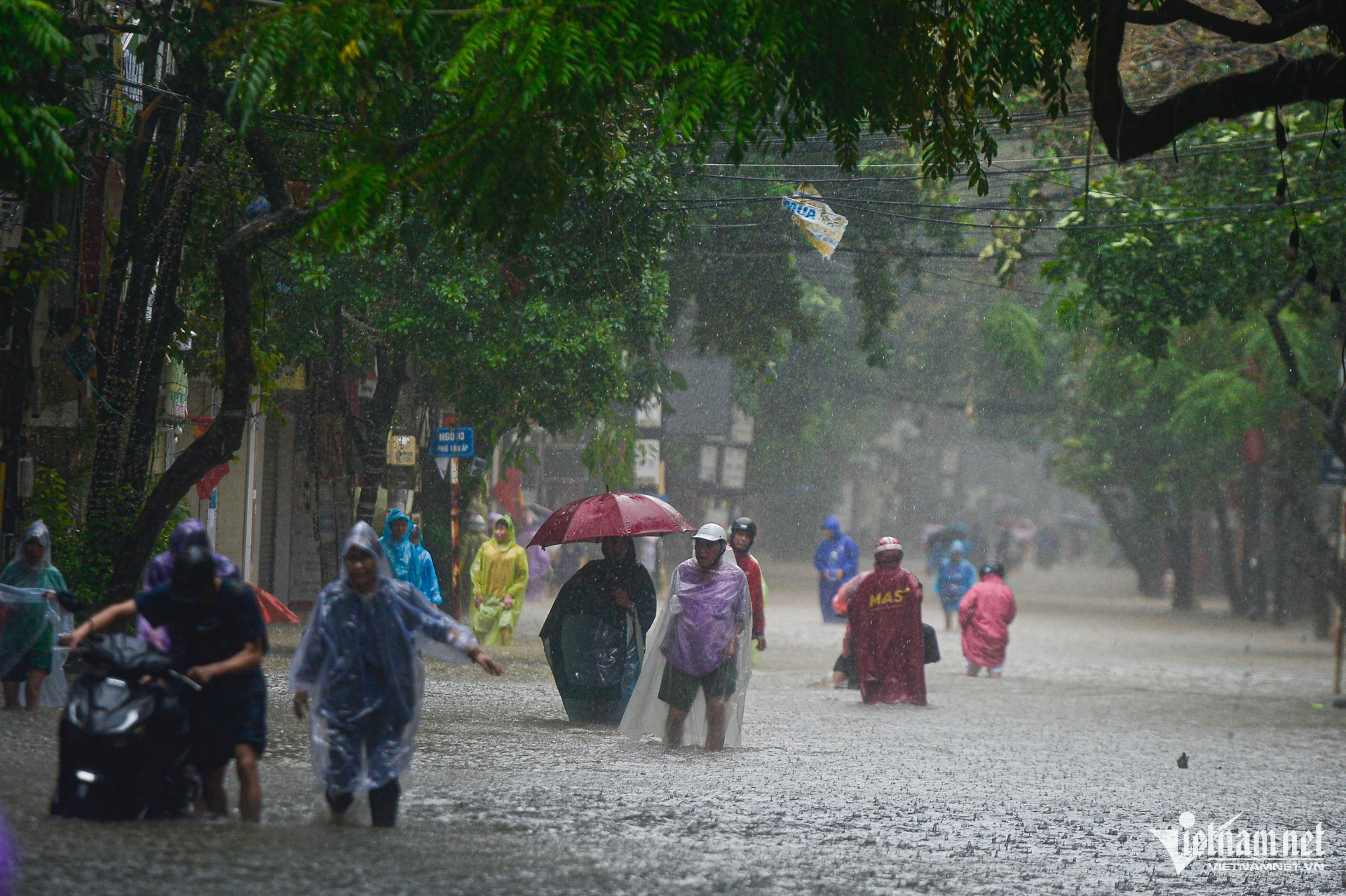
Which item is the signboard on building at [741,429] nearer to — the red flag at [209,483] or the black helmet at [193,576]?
the red flag at [209,483]

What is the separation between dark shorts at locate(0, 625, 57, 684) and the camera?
35.1 ft

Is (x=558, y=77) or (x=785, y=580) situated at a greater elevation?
(x=558, y=77)

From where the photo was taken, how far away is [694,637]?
1066 cm

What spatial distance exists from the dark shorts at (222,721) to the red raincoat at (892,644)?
8.92 metres

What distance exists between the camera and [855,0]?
23.4 ft

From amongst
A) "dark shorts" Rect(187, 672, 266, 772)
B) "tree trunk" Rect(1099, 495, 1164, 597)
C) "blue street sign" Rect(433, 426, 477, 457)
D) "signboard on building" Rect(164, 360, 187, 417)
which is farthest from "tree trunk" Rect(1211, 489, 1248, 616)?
"dark shorts" Rect(187, 672, 266, 772)

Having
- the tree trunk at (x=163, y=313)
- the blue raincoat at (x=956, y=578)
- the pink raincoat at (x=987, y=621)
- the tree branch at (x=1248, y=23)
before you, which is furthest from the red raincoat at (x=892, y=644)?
the blue raincoat at (x=956, y=578)

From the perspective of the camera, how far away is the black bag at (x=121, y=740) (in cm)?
625

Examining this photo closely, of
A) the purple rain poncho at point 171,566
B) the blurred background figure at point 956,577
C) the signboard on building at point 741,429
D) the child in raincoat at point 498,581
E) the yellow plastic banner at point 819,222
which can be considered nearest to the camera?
the purple rain poncho at point 171,566

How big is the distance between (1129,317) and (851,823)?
357 inches

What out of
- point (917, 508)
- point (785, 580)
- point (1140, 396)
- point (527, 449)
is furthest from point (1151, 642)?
point (917, 508)

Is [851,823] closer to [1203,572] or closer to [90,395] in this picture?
[90,395]

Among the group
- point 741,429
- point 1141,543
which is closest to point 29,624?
point 741,429

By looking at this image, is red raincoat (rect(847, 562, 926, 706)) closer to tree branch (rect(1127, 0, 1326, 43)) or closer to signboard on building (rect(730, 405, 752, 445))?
tree branch (rect(1127, 0, 1326, 43))
